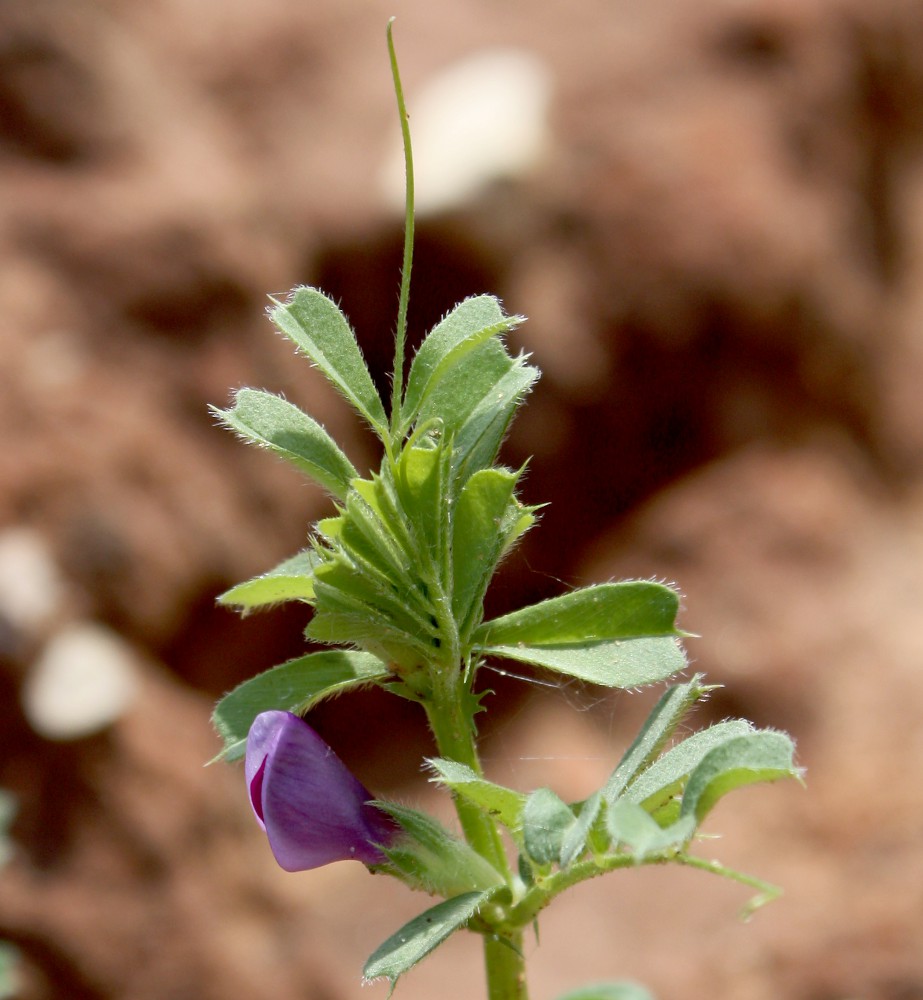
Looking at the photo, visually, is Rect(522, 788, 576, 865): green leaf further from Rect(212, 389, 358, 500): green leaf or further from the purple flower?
Rect(212, 389, 358, 500): green leaf

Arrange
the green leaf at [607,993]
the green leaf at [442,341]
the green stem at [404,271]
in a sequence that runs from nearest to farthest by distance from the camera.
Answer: the green stem at [404,271] < the green leaf at [442,341] < the green leaf at [607,993]

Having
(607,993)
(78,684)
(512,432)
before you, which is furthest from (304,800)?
(512,432)

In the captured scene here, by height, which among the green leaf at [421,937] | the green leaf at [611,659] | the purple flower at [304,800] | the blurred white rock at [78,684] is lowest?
the blurred white rock at [78,684]

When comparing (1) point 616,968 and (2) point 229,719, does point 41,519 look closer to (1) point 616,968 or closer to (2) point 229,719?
(1) point 616,968

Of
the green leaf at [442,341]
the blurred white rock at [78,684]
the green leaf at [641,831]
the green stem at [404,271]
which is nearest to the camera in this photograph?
the green leaf at [641,831]

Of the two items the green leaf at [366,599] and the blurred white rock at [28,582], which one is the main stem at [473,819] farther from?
the blurred white rock at [28,582]

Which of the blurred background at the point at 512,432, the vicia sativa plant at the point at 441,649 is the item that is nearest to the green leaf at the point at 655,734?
the vicia sativa plant at the point at 441,649

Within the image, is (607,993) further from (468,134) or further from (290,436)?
(468,134)
